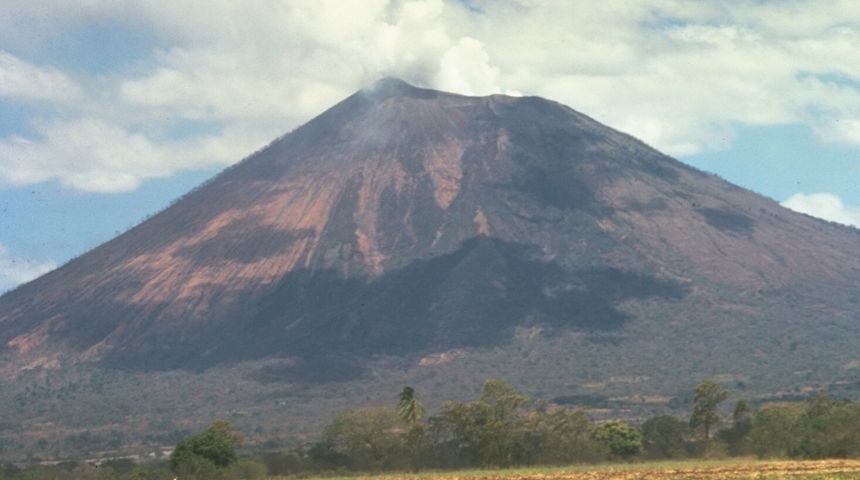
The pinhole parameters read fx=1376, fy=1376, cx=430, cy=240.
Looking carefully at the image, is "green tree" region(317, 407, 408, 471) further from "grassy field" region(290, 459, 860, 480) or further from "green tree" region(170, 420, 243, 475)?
"grassy field" region(290, 459, 860, 480)

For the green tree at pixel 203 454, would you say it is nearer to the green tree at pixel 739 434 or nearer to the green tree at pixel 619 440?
the green tree at pixel 619 440

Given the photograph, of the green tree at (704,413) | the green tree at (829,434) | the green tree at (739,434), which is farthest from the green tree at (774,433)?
the green tree at (704,413)

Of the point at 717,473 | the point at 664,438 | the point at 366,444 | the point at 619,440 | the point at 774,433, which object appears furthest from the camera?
the point at 664,438

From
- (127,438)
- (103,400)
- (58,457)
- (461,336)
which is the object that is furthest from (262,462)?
(461,336)

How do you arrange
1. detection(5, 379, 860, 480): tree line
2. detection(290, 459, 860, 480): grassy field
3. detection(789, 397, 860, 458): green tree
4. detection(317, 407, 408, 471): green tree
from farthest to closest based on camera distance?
detection(317, 407, 408, 471): green tree
detection(5, 379, 860, 480): tree line
detection(789, 397, 860, 458): green tree
detection(290, 459, 860, 480): grassy field

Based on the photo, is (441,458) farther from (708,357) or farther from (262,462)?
(708,357)

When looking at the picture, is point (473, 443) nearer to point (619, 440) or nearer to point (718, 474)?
point (619, 440)

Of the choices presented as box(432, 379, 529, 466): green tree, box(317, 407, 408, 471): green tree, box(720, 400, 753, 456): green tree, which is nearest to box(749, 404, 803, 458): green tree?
box(720, 400, 753, 456): green tree

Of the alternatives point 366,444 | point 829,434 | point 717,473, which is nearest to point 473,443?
point 366,444
